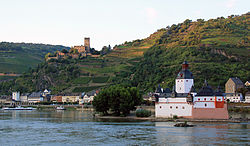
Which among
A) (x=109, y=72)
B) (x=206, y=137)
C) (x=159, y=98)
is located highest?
(x=109, y=72)

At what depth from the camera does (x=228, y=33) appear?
199 m

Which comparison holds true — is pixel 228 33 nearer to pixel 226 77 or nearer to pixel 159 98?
pixel 226 77

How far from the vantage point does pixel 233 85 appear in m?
127

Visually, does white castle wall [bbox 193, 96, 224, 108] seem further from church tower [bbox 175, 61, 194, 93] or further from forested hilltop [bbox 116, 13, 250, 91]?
forested hilltop [bbox 116, 13, 250, 91]

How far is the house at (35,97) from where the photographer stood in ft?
612

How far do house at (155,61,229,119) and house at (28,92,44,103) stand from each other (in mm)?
116747

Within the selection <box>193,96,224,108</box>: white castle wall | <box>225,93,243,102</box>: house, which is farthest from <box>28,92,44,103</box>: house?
<box>193,96,224,108</box>: white castle wall

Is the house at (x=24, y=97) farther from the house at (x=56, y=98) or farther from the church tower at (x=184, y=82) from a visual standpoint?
the church tower at (x=184, y=82)

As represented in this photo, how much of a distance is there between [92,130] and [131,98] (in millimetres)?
25920

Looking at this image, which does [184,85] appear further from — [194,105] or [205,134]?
[205,134]

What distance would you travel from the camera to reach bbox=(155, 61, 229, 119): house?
7225 cm

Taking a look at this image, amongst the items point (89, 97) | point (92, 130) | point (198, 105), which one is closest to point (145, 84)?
point (89, 97)

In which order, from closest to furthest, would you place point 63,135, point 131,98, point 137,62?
1. point 63,135
2. point 131,98
3. point 137,62

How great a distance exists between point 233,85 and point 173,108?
2235 inches
